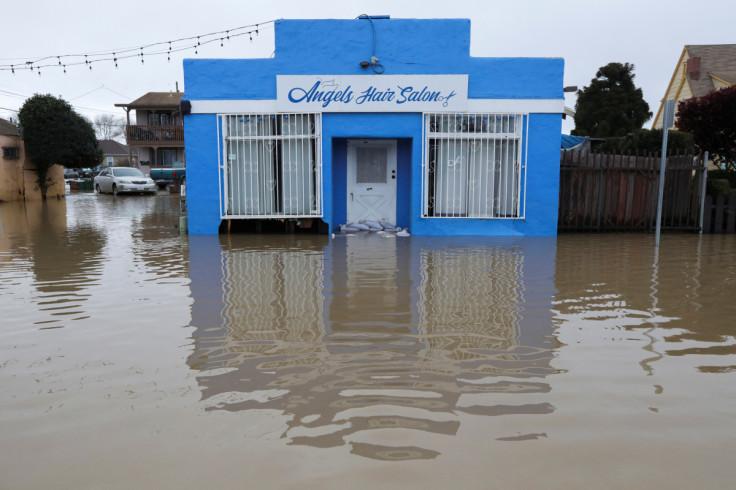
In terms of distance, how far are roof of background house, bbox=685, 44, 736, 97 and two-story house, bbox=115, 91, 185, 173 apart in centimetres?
3159

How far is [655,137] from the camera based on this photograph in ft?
47.9

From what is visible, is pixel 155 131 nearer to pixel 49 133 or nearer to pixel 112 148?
pixel 49 133

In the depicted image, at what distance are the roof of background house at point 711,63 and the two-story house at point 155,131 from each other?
104ft

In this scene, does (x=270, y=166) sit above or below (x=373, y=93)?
below

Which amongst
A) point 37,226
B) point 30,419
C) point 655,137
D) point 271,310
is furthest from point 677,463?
Result: point 37,226

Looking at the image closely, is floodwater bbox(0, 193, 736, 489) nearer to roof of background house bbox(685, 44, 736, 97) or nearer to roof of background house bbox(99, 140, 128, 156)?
roof of background house bbox(685, 44, 736, 97)

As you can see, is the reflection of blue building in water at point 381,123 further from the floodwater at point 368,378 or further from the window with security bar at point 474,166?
the floodwater at point 368,378

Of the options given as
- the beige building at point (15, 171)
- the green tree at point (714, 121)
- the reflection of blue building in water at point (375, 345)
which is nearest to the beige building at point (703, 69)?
the green tree at point (714, 121)

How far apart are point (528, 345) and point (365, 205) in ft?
29.0

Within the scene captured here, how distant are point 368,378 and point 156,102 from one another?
41373 millimetres

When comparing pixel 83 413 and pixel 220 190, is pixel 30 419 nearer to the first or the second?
pixel 83 413

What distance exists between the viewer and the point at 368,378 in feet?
12.3

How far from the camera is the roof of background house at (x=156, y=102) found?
40.1 m

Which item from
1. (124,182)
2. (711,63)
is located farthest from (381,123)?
(711,63)
